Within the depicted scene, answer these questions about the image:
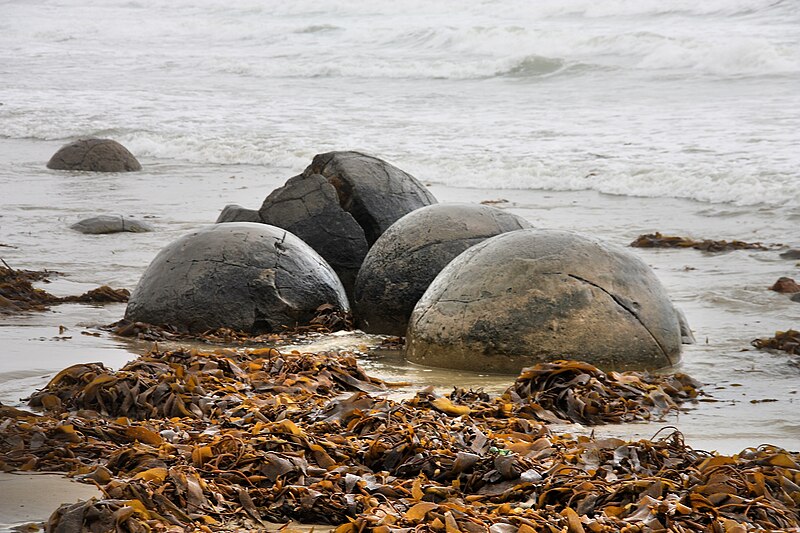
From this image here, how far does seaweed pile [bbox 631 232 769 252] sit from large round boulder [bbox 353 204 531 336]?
371cm

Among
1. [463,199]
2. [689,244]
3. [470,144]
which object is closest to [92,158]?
[463,199]

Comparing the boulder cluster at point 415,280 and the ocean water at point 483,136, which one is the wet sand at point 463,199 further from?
the boulder cluster at point 415,280

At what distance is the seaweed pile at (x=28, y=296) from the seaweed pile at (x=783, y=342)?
4.46m

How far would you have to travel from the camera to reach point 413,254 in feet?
22.4

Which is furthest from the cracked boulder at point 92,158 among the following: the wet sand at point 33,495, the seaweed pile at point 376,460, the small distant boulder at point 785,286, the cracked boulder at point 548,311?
the wet sand at point 33,495

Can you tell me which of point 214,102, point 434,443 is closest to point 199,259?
point 434,443

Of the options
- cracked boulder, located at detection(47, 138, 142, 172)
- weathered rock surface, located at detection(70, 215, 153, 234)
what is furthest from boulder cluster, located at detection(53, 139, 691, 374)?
cracked boulder, located at detection(47, 138, 142, 172)

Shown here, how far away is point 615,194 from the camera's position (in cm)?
1409

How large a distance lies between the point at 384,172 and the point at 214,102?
17.8 metres

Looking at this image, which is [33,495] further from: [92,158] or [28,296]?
[92,158]

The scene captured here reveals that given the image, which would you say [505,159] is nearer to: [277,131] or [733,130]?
[733,130]

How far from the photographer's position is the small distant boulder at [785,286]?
8180 millimetres

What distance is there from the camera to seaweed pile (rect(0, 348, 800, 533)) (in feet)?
10.6

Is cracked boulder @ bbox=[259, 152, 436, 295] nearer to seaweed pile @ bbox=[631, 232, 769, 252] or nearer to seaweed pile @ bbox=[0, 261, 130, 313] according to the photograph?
seaweed pile @ bbox=[0, 261, 130, 313]
